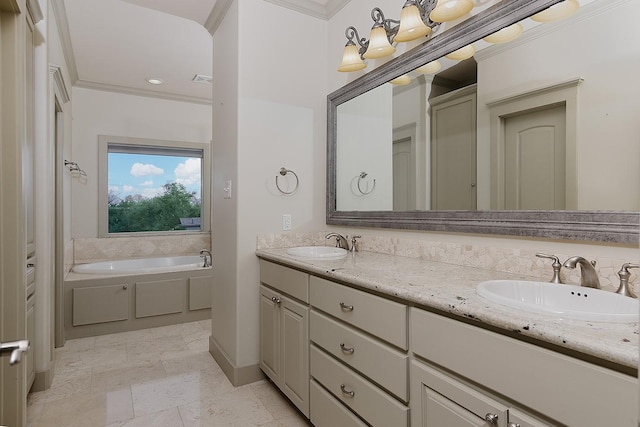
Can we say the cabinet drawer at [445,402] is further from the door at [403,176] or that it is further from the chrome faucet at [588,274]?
the door at [403,176]

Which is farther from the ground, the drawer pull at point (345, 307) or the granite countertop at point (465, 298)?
the granite countertop at point (465, 298)

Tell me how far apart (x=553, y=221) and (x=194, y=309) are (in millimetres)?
3418

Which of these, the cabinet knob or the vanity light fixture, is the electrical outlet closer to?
the vanity light fixture

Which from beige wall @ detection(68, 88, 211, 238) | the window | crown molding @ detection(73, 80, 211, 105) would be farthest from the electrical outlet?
crown molding @ detection(73, 80, 211, 105)

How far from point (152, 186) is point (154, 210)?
324mm

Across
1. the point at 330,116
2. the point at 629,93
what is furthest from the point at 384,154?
the point at 629,93

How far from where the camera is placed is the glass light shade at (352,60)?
87.0 inches

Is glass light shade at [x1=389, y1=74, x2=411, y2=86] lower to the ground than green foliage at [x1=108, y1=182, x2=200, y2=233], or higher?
higher

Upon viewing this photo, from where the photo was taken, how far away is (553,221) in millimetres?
1336

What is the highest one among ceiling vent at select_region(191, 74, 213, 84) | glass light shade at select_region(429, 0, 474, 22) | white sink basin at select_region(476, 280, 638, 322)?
ceiling vent at select_region(191, 74, 213, 84)

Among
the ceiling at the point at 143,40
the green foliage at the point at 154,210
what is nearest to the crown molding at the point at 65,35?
the ceiling at the point at 143,40

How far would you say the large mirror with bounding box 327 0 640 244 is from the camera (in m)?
1.18

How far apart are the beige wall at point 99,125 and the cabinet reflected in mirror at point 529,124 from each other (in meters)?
3.40

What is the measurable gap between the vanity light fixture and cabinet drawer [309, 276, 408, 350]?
4.23 ft
